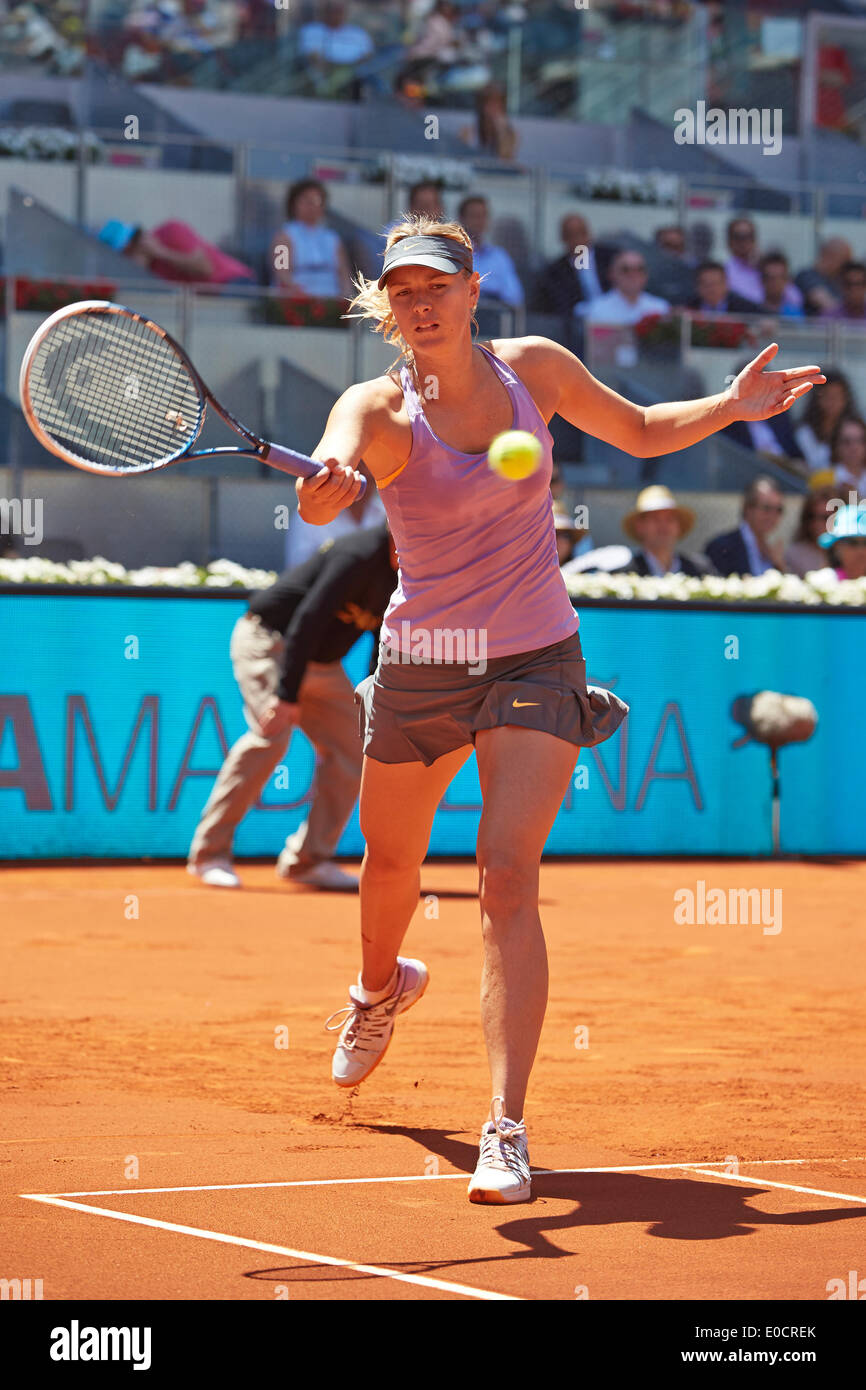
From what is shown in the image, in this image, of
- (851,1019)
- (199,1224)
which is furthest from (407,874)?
(851,1019)

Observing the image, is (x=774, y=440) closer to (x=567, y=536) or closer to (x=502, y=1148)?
(x=567, y=536)

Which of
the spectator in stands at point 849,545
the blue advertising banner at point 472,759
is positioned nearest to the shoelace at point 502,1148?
the blue advertising banner at point 472,759

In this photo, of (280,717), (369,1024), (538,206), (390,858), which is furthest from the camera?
(538,206)

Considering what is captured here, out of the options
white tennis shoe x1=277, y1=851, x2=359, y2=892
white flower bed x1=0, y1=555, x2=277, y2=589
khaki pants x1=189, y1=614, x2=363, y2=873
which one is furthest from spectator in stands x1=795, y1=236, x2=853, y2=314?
white tennis shoe x1=277, y1=851, x2=359, y2=892

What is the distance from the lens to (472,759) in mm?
11383

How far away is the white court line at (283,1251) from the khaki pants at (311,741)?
5579 mm

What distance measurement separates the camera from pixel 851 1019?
650 centimetres

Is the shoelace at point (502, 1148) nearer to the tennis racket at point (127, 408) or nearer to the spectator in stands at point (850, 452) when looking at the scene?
the tennis racket at point (127, 408)

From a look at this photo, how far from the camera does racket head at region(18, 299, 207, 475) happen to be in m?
4.59

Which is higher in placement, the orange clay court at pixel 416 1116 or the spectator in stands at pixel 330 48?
the spectator in stands at pixel 330 48

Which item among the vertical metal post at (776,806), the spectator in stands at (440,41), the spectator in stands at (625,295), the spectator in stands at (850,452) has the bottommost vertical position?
the vertical metal post at (776,806)

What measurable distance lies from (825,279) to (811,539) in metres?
4.20

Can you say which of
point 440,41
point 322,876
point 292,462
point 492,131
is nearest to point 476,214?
point 492,131

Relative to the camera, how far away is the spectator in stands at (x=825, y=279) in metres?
16.5
